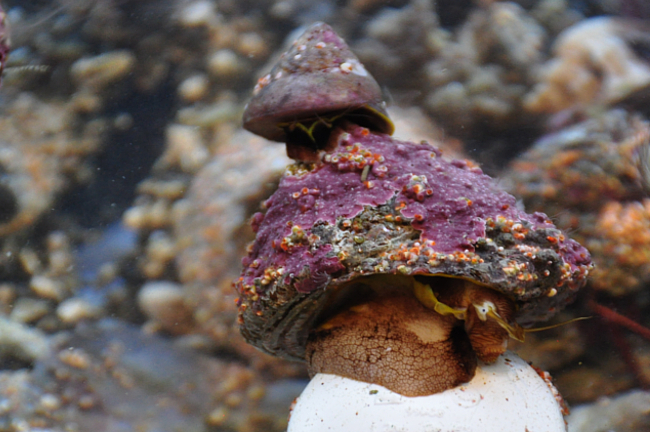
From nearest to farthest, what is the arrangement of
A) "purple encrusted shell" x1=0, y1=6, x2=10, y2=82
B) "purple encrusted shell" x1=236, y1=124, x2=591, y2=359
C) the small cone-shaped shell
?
"purple encrusted shell" x1=236, y1=124, x2=591, y2=359, the small cone-shaped shell, "purple encrusted shell" x1=0, y1=6, x2=10, y2=82

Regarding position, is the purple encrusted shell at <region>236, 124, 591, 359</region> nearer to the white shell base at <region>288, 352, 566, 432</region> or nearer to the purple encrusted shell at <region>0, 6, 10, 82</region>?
the white shell base at <region>288, 352, 566, 432</region>

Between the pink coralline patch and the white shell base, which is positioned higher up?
the pink coralline patch

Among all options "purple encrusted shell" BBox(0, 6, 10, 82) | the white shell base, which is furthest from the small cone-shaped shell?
"purple encrusted shell" BBox(0, 6, 10, 82)

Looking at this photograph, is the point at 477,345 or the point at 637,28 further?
the point at 637,28

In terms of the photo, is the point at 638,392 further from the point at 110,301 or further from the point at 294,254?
the point at 110,301

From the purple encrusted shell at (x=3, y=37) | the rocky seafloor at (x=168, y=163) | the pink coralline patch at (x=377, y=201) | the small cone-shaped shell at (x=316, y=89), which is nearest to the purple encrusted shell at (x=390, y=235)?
the pink coralline patch at (x=377, y=201)

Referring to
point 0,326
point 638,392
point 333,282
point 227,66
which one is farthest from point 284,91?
point 0,326

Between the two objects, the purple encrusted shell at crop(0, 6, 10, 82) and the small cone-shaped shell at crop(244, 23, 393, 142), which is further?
the purple encrusted shell at crop(0, 6, 10, 82)
